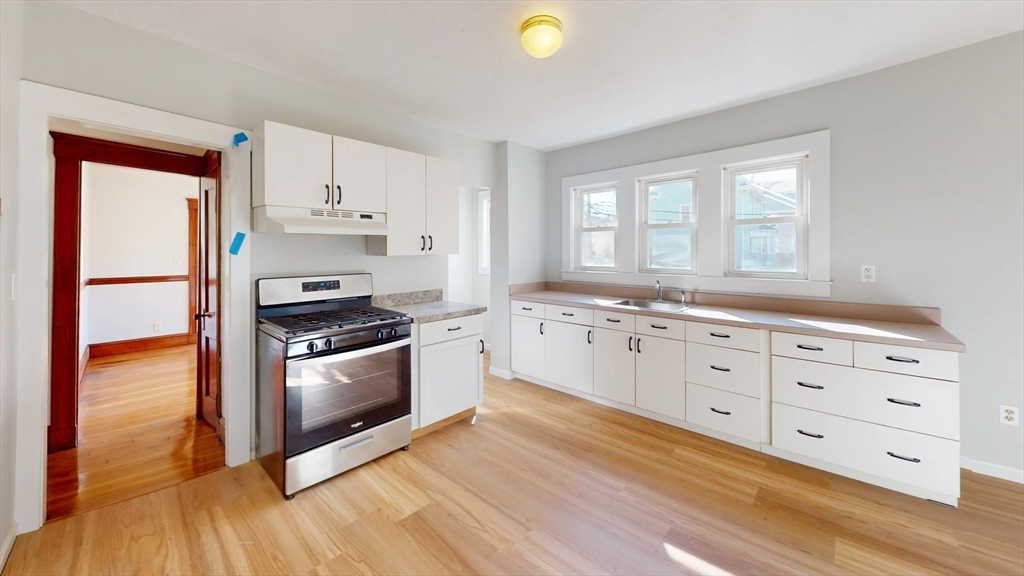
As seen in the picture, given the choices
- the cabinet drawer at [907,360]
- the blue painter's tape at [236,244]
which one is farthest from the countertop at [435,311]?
the cabinet drawer at [907,360]

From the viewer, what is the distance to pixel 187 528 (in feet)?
6.26

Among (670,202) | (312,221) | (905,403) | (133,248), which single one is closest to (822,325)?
(905,403)

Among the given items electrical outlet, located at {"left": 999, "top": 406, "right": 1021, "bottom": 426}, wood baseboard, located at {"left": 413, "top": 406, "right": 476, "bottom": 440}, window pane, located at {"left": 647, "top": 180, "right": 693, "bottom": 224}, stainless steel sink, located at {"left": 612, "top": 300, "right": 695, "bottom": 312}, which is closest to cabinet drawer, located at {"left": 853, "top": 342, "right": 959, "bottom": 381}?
electrical outlet, located at {"left": 999, "top": 406, "right": 1021, "bottom": 426}

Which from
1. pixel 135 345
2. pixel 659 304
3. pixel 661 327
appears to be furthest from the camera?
pixel 135 345

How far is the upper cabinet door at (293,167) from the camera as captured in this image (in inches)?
88.1

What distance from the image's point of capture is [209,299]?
290 cm

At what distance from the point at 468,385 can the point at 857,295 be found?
2869 mm

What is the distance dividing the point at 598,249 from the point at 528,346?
1305mm

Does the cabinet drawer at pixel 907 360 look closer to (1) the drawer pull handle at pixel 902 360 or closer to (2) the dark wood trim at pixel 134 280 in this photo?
(1) the drawer pull handle at pixel 902 360

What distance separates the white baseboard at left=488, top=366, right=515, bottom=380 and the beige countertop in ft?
3.99

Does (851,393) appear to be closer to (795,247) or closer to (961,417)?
(961,417)

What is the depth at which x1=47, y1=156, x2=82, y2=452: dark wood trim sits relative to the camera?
2.57 metres

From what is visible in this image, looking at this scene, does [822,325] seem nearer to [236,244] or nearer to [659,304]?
[659,304]

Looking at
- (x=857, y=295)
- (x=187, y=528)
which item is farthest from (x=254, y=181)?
(x=857, y=295)
